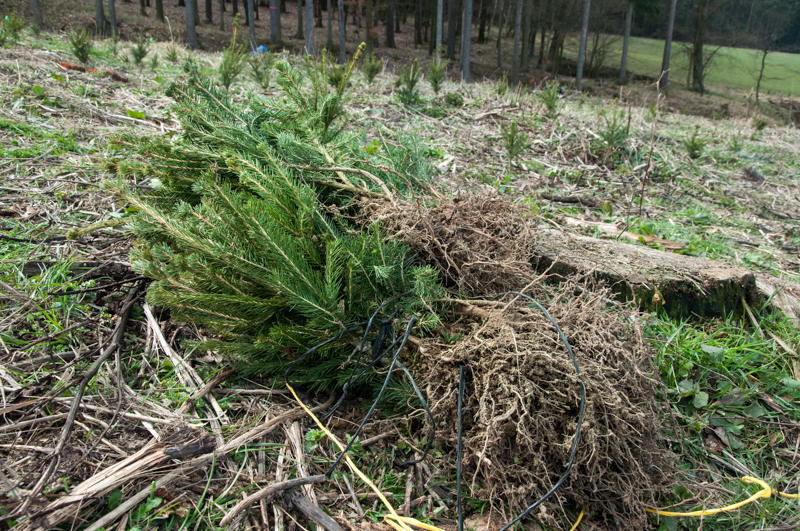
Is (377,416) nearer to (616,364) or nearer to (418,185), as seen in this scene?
(616,364)

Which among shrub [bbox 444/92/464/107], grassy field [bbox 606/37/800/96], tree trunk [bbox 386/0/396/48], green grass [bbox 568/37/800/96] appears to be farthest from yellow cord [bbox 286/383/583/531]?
green grass [bbox 568/37/800/96]

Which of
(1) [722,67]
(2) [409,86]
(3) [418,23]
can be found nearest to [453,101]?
(2) [409,86]

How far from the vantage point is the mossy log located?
297 cm

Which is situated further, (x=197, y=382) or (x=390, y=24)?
(x=390, y=24)

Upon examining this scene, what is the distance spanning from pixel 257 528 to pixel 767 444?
2.76 m

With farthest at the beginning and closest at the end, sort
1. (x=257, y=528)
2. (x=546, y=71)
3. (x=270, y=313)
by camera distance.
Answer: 1. (x=546, y=71)
2. (x=270, y=313)
3. (x=257, y=528)

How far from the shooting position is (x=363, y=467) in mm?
1916

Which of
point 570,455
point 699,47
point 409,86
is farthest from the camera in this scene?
point 699,47

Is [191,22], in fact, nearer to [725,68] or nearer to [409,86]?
[409,86]

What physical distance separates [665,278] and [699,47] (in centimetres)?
3000

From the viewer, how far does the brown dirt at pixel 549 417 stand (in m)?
1.70

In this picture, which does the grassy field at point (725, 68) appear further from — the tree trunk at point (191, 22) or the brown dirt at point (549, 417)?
the brown dirt at point (549, 417)

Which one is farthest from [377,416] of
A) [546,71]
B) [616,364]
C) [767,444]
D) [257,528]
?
[546,71]

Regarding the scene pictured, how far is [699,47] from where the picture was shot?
81.7ft
